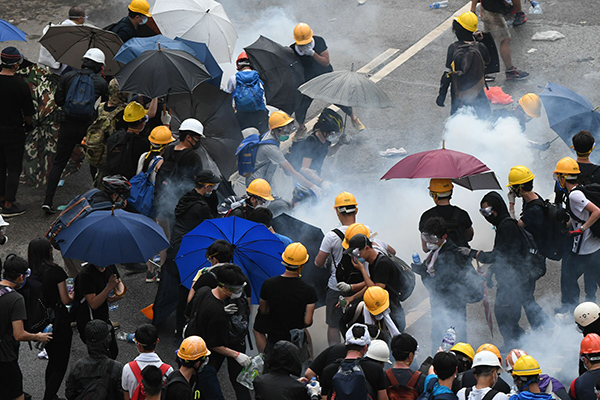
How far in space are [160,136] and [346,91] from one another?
2124 millimetres

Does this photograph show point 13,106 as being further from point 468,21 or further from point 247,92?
point 468,21

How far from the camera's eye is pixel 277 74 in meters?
10.7

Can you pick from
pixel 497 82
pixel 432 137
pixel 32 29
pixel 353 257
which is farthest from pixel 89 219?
pixel 32 29

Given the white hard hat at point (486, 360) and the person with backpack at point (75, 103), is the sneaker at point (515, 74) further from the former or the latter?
the white hard hat at point (486, 360)

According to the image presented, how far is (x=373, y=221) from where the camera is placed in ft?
32.6

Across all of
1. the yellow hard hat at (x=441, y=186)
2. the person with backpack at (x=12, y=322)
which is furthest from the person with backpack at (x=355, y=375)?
the person with backpack at (x=12, y=322)

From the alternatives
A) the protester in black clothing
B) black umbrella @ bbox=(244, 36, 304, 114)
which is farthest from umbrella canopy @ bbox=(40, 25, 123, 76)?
black umbrella @ bbox=(244, 36, 304, 114)

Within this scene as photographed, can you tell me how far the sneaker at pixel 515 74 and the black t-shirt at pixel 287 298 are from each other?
7191 millimetres

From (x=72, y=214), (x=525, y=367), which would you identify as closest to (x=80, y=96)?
(x=72, y=214)

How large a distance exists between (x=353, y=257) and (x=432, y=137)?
496 centimetres

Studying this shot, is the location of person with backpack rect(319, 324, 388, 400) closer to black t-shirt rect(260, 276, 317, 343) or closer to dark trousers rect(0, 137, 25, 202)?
black t-shirt rect(260, 276, 317, 343)

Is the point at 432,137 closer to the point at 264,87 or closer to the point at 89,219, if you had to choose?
the point at 264,87

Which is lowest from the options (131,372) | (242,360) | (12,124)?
(12,124)

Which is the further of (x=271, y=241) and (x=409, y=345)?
(x=271, y=241)
